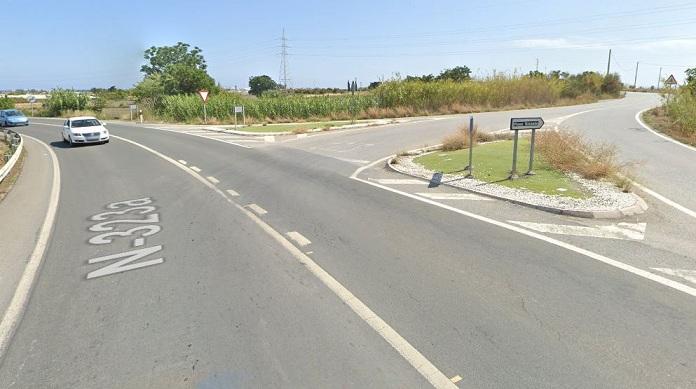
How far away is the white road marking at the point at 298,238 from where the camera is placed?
20.1 feet

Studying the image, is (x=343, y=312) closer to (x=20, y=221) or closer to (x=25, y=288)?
(x=25, y=288)

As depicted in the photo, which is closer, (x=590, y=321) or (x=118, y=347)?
(x=118, y=347)

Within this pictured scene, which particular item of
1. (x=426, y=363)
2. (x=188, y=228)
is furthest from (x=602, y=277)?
(x=188, y=228)

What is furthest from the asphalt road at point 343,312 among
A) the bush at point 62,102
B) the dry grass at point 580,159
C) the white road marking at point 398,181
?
the bush at point 62,102

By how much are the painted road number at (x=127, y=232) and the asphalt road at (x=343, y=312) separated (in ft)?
0.46

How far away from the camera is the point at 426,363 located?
11.0 ft

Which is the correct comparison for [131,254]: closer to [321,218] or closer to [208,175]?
[321,218]

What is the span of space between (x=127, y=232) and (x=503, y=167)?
29.0ft

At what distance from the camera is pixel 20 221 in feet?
25.9

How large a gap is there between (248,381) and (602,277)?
12.9 ft

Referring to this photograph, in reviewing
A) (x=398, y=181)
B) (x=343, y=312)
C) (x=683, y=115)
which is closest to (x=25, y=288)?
(x=343, y=312)

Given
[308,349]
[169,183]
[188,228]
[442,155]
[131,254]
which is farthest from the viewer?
[442,155]

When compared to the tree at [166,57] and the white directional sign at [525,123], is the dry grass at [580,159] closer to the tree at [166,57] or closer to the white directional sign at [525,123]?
the white directional sign at [525,123]

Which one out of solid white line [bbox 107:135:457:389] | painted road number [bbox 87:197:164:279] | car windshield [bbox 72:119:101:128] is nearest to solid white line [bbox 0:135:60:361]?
painted road number [bbox 87:197:164:279]
